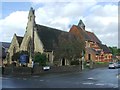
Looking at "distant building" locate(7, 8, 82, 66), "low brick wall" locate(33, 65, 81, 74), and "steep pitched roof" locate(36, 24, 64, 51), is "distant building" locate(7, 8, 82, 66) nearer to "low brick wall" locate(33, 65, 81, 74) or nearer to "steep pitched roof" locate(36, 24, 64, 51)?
"steep pitched roof" locate(36, 24, 64, 51)

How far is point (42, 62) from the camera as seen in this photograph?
61.0 metres

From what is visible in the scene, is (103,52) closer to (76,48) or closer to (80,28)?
(80,28)

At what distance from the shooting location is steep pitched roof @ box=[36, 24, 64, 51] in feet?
236

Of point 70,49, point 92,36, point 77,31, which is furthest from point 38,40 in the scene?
point 92,36

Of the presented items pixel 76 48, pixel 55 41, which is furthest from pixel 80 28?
pixel 76 48

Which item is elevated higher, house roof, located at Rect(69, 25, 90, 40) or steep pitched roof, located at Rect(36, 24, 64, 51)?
house roof, located at Rect(69, 25, 90, 40)

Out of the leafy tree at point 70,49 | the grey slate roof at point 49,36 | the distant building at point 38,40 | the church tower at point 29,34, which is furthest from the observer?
the church tower at point 29,34

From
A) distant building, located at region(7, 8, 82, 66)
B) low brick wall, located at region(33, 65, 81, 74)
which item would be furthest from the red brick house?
low brick wall, located at region(33, 65, 81, 74)

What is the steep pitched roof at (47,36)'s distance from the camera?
71.9 meters

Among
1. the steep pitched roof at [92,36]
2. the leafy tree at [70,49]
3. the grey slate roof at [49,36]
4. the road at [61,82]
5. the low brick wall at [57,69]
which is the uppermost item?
the steep pitched roof at [92,36]

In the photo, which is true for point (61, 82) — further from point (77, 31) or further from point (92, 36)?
point (92, 36)

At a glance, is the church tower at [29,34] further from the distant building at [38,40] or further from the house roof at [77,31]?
the house roof at [77,31]

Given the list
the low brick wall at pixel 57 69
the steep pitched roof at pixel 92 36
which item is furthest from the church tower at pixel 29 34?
the steep pitched roof at pixel 92 36

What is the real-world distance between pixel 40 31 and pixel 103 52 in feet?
120
